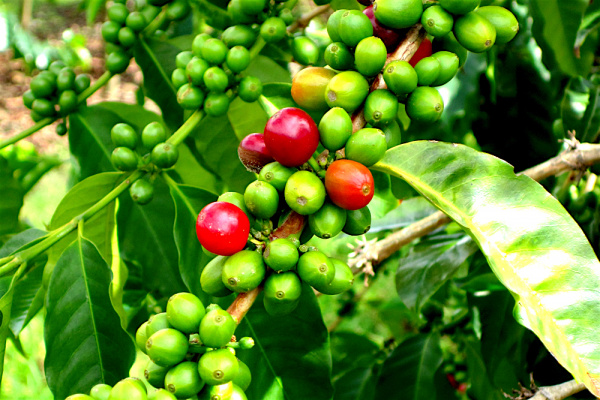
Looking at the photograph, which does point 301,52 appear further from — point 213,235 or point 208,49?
point 213,235

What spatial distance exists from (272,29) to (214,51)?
0.48 feet

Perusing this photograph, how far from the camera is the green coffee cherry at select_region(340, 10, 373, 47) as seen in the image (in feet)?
3.35

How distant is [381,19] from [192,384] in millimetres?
718

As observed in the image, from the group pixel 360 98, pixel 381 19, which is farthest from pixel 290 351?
pixel 381 19

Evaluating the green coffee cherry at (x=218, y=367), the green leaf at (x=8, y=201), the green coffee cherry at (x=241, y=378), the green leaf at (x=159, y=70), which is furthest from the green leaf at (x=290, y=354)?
the green leaf at (x=8, y=201)

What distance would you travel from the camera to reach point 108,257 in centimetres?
150

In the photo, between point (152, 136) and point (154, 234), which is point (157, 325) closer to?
point (152, 136)

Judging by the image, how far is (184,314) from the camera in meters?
0.84

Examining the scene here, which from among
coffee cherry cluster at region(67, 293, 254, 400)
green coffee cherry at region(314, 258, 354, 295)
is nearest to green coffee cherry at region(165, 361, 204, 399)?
coffee cherry cluster at region(67, 293, 254, 400)

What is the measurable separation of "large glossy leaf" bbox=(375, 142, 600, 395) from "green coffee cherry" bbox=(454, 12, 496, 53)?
0.65 ft

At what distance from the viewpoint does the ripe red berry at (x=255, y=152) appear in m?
1.08

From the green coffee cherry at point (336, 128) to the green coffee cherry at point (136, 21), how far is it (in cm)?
86

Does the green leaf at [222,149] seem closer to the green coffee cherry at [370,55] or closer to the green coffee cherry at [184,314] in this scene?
the green coffee cherry at [370,55]

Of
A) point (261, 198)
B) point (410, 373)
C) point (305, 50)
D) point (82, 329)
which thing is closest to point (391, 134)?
point (261, 198)
